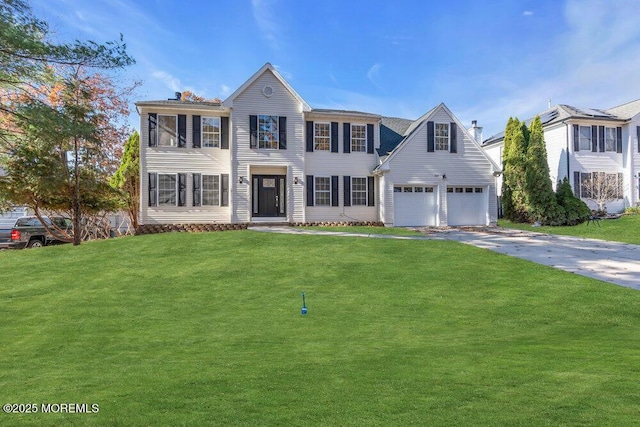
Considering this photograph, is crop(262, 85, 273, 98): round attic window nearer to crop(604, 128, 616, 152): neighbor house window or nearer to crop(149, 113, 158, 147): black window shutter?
crop(149, 113, 158, 147): black window shutter

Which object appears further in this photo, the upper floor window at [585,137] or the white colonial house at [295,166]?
the upper floor window at [585,137]

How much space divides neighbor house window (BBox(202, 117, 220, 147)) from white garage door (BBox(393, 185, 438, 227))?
9528 millimetres

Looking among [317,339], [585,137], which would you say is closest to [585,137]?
[585,137]

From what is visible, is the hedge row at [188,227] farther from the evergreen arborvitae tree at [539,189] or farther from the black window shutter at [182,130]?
the evergreen arborvitae tree at [539,189]

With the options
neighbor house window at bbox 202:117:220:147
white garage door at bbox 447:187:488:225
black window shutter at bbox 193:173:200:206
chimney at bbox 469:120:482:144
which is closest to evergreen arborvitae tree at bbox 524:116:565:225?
white garage door at bbox 447:187:488:225

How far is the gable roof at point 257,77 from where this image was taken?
18156 mm

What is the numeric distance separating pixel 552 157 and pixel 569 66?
7118 millimetres

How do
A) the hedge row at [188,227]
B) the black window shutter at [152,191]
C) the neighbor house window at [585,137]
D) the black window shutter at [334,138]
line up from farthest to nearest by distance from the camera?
1. the neighbor house window at [585,137]
2. the black window shutter at [334,138]
3. the black window shutter at [152,191]
4. the hedge row at [188,227]

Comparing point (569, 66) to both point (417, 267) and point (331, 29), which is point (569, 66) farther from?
point (417, 267)

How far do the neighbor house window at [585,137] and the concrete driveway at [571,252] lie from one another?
10.4 m

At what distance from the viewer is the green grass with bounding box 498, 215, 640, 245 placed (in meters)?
16.3

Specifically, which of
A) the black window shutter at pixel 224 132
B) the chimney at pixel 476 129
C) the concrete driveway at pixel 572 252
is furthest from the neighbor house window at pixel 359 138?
the chimney at pixel 476 129

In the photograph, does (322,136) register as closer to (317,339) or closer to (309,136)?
(309,136)

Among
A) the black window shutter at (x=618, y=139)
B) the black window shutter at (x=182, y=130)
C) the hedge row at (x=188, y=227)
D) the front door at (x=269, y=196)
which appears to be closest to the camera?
the hedge row at (x=188, y=227)
